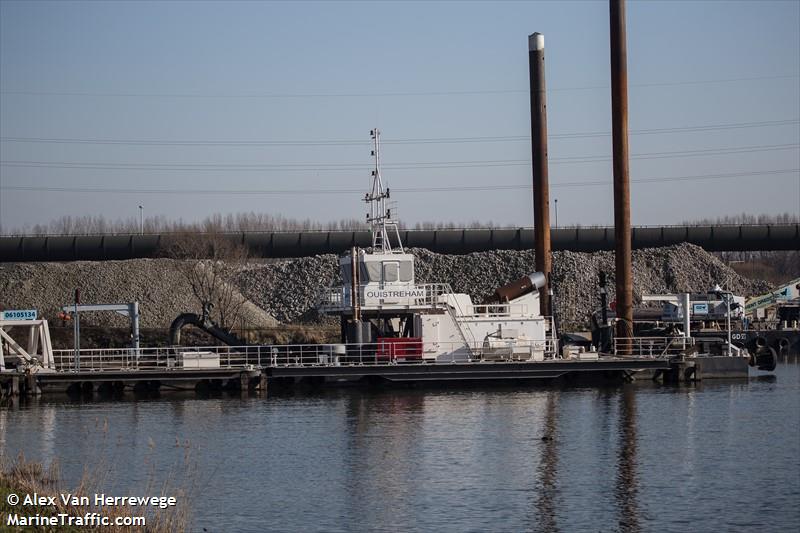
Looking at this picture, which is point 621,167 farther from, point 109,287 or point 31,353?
point 109,287

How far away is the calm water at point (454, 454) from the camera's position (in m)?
22.3

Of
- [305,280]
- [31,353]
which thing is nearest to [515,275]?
[305,280]

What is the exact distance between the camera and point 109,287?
76.4 m

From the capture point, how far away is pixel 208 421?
115 ft

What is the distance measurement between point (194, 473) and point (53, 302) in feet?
174

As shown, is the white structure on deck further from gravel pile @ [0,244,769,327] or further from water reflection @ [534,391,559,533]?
gravel pile @ [0,244,769,327]

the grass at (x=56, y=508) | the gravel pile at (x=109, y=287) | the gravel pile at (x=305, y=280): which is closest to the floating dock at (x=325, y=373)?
the grass at (x=56, y=508)

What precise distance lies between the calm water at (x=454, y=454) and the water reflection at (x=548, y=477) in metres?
0.06

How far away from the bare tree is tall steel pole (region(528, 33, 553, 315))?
910 inches

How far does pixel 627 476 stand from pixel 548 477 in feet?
5.93

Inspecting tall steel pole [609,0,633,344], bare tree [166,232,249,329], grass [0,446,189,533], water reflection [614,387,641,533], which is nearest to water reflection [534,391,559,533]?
water reflection [614,387,641,533]

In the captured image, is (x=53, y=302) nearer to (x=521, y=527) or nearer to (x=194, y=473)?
(x=194, y=473)

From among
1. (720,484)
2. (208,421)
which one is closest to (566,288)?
(208,421)

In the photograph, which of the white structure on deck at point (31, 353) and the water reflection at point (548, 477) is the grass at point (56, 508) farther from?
the white structure on deck at point (31, 353)
